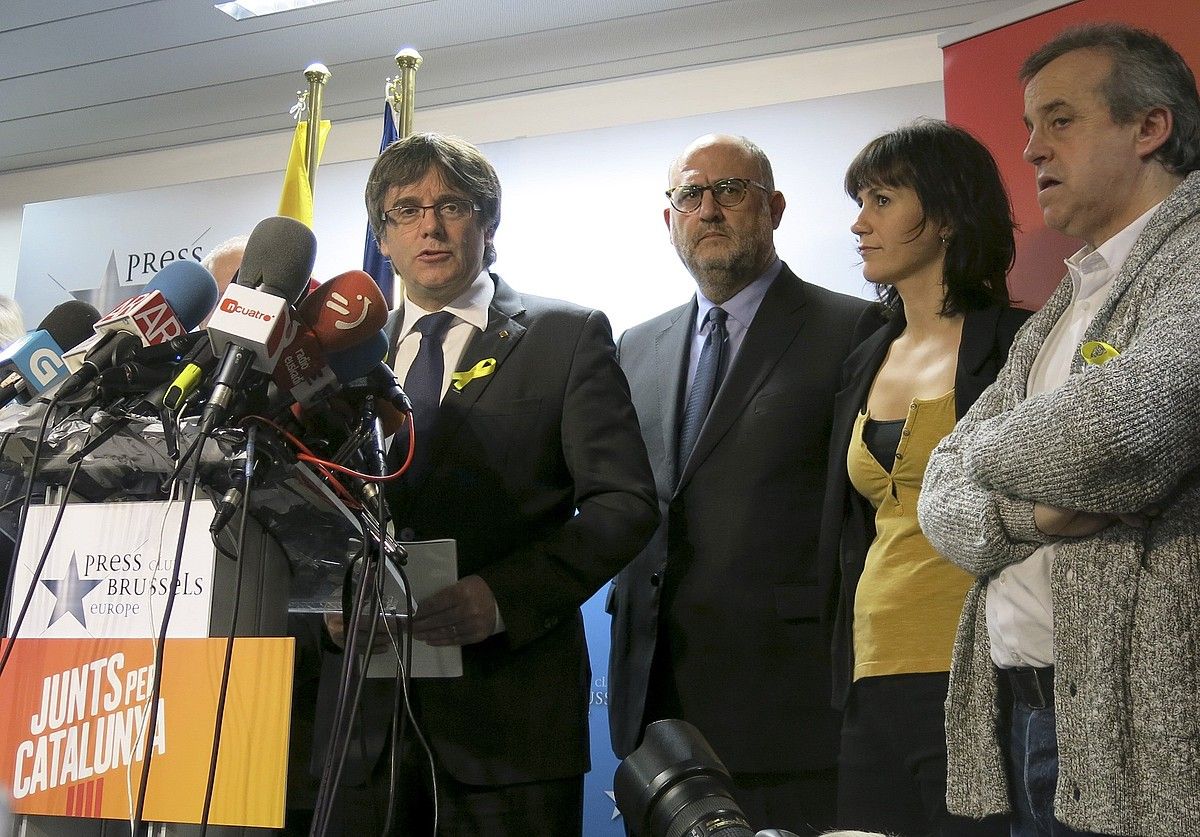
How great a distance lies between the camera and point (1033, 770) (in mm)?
1447

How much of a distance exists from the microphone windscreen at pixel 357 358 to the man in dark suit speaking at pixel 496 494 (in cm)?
36

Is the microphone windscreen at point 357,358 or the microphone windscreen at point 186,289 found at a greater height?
the microphone windscreen at point 186,289

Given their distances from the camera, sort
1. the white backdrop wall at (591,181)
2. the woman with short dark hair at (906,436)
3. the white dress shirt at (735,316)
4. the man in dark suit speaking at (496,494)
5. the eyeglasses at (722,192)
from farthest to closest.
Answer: the white backdrop wall at (591,181) → the eyeglasses at (722,192) → the white dress shirt at (735,316) → the woman with short dark hair at (906,436) → the man in dark suit speaking at (496,494)

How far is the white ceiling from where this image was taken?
4.00 m

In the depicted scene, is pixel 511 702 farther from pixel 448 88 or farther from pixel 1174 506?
pixel 448 88

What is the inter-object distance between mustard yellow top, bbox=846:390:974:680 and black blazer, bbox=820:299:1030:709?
0.05 meters

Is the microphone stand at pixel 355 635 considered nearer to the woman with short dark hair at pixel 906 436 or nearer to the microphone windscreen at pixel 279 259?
the microphone windscreen at pixel 279 259

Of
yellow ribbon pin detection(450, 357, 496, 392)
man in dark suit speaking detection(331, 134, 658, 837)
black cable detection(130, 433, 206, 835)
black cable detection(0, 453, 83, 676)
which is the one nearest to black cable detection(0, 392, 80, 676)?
black cable detection(0, 453, 83, 676)

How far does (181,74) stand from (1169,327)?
13.5 feet

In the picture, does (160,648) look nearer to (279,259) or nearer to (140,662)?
(140,662)

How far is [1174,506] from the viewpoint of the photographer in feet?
4.39

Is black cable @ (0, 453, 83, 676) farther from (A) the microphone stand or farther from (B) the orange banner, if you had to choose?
(A) the microphone stand

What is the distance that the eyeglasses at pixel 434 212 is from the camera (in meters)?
2.14

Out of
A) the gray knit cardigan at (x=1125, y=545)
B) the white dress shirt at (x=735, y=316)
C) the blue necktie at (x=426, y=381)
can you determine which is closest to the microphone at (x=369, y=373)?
the blue necktie at (x=426, y=381)
